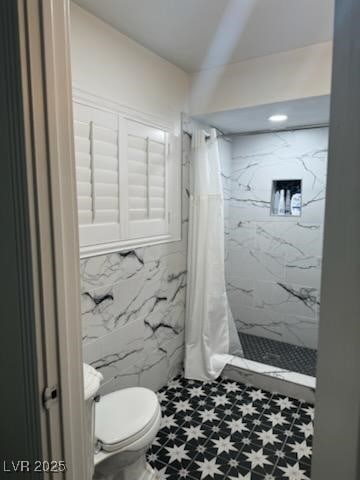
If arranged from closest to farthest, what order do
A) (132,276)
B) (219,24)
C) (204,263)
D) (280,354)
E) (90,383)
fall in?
(90,383), (219,24), (132,276), (204,263), (280,354)

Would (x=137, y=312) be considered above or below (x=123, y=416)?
above

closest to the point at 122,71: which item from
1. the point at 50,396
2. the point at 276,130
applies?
the point at 276,130

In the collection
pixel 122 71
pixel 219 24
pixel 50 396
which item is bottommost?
pixel 50 396

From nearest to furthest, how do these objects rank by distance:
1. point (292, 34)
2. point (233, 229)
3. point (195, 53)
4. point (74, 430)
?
point (74, 430) → point (292, 34) → point (195, 53) → point (233, 229)

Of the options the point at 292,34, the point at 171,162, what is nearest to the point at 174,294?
the point at 171,162

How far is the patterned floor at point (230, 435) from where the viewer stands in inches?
69.9

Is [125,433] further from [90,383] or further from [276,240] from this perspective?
[276,240]

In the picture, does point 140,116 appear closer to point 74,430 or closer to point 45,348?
point 45,348

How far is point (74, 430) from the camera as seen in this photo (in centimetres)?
104

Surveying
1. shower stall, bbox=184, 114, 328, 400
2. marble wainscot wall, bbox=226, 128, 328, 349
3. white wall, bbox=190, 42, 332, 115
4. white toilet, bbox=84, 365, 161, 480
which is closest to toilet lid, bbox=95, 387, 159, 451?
white toilet, bbox=84, 365, 161, 480

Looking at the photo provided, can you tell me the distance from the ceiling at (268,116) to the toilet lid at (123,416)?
6.65ft

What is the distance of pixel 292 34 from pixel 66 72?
5.18ft

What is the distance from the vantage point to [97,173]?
6.11ft

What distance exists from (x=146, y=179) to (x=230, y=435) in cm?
173
